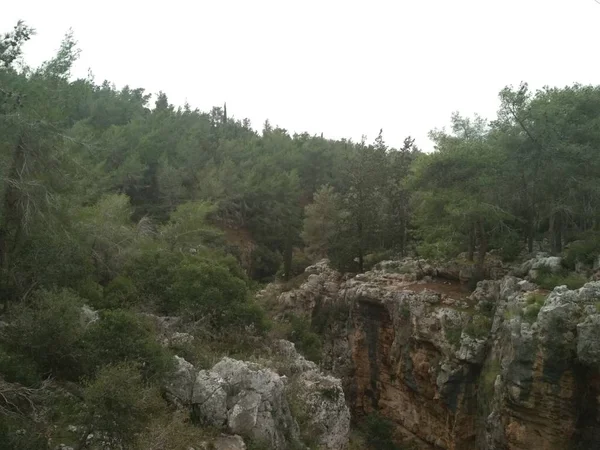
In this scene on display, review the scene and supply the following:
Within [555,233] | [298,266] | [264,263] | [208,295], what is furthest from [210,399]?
[264,263]

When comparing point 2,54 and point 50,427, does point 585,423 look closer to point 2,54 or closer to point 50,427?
point 50,427

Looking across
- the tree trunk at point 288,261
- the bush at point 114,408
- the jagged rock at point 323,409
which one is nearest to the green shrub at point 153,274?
the jagged rock at point 323,409

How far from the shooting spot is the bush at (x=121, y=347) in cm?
1139

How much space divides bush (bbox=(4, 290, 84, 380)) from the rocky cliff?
1212 cm

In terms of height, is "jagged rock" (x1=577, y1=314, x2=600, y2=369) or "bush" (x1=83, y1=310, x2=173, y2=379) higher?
"jagged rock" (x1=577, y1=314, x2=600, y2=369)

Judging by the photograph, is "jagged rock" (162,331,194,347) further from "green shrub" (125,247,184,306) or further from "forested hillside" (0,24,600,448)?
"green shrub" (125,247,184,306)

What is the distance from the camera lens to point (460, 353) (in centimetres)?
1931

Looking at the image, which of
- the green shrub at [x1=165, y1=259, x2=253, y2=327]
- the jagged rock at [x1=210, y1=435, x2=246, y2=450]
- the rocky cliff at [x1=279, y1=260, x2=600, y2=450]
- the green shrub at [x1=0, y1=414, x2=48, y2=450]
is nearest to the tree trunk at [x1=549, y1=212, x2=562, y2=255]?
the rocky cliff at [x1=279, y1=260, x2=600, y2=450]

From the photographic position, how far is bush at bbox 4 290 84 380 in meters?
11.5

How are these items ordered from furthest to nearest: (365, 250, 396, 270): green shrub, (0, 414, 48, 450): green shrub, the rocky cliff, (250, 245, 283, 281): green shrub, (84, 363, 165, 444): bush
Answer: (250, 245, 283, 281): green shrub, (365, 250, 396, 270): green shrub, the rocky cliff, (84, 363, 165, 444): bush, (0, 414, 48, 450): green shrub

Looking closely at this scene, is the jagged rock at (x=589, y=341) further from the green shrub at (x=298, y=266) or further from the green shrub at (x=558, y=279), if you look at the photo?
the green shrub at (x=298, y=266)

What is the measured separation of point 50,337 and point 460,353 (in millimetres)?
13629

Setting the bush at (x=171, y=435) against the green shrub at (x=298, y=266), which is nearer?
the bush at (x=171, y=435)

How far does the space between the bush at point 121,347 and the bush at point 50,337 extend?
357 millimetres
